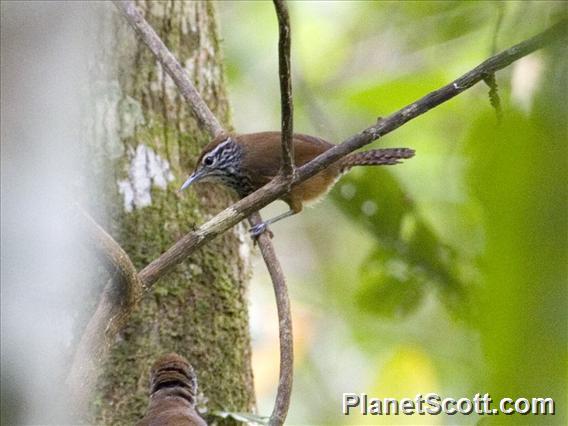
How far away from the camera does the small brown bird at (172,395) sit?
5.98ft

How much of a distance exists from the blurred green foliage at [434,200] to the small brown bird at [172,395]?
2.24 ft

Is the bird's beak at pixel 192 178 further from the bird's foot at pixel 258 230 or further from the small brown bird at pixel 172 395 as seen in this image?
the small brown bird at pixel 172 395

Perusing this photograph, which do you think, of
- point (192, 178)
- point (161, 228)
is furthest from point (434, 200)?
point (161, 228)

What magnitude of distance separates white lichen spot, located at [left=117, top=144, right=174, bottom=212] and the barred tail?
2.34 feet

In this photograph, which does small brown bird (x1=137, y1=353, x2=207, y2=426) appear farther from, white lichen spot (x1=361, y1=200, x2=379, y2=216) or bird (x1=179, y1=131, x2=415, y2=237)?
white lichen spot (x1=361, y1=200, x2=379, y2=216)

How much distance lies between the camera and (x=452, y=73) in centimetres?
348

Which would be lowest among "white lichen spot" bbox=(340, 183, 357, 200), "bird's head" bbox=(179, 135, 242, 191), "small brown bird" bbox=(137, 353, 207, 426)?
"small brown bird" bbox=(137, 353, 207, 426)

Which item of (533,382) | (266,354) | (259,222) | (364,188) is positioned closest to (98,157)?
(259,222)

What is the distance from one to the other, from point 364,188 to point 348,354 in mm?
1979

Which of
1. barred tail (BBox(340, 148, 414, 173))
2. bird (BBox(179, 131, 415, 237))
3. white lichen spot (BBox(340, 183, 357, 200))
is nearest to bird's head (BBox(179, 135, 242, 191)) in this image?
bird (BBox(179, 131, 415, 237))

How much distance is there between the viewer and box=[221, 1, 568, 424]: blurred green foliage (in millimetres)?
376

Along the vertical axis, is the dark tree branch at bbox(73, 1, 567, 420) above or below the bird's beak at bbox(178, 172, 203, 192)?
below

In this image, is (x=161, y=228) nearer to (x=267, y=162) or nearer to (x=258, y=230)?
(x=258, y=230)

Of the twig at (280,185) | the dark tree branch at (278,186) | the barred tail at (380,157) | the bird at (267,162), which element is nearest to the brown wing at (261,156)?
the bird at (267,162)
